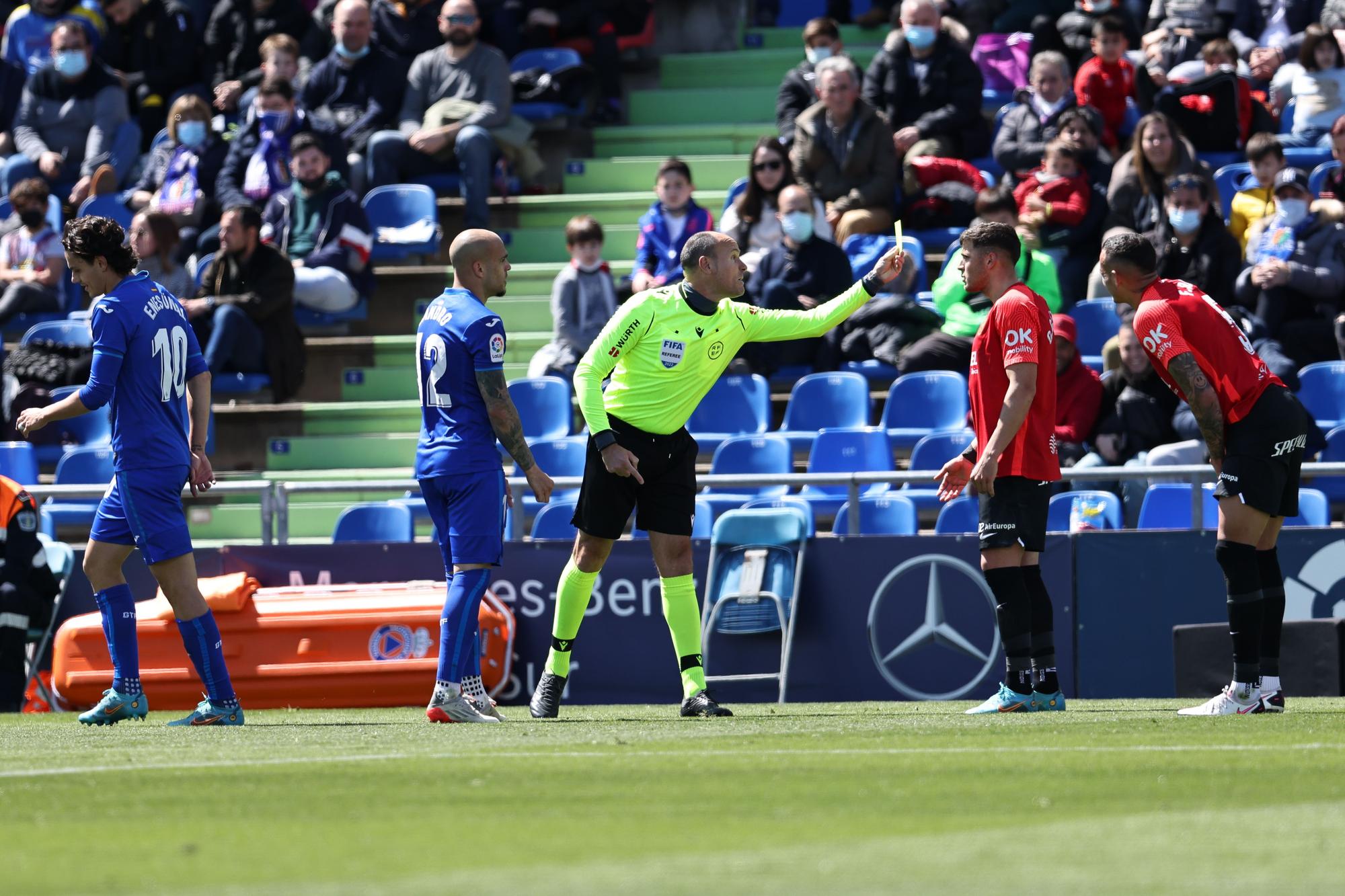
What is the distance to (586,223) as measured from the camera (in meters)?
15.0

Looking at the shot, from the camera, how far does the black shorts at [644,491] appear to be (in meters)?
9.03

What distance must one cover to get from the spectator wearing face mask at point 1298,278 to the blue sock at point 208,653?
7817 millimetres

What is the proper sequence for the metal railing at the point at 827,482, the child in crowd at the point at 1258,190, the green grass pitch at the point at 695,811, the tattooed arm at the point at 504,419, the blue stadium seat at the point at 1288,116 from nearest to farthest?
the green grass pitch at the point at 695,811 < the tattooed arm at the point at 504,419 < the metal railing at the point at 827,482 < the child in crowd at the point at 1258,190 < the blue stadium seat at the point at 1288,116

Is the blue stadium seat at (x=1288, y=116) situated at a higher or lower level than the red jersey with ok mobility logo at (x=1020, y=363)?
higher

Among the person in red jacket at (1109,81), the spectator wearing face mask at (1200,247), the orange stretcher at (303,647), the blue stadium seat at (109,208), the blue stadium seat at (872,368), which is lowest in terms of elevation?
the orange stretcher at (303,647)

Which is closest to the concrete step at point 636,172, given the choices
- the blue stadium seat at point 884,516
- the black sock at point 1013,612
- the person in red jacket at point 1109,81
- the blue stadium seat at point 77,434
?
the person in red jacket at point 1109,81

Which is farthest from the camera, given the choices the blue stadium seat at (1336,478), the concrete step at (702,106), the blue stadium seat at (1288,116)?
the concrete step at (702,106)

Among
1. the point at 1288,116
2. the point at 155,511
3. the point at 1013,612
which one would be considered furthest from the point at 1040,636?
the point at 1288,116

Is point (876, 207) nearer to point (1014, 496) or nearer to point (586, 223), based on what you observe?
point (586, 223)

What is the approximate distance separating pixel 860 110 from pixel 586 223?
236 centimetres

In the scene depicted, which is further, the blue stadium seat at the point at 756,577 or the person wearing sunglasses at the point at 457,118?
the person wearing sunglasses at the point at 457,118

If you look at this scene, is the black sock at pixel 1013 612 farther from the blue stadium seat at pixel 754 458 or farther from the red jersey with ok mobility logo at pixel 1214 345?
the blue stadium seat at pixel 754 458

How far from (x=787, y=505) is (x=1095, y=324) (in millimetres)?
3115

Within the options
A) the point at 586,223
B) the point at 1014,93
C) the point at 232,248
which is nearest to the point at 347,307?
the point at 232,248
